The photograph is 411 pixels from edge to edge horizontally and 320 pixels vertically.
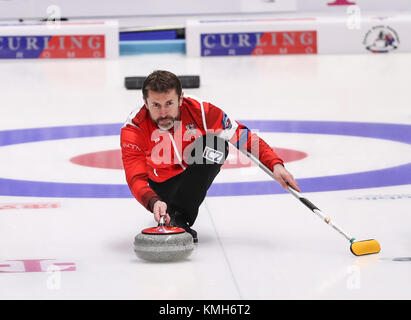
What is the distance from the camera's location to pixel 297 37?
14.1 metres

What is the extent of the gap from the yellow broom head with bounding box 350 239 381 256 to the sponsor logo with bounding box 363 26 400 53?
34.9 ft

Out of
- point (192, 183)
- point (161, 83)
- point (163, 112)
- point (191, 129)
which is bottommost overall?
point (192, 183)

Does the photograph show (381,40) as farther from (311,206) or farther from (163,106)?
(163,106)

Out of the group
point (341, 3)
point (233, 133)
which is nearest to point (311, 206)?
point (233, 133)

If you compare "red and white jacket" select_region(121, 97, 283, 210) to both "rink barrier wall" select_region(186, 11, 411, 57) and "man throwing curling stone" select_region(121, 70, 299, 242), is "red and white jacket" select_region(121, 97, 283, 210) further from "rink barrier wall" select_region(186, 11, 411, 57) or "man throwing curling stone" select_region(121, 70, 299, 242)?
"rink barrier wall" select_region(186, 11, 411, 57)

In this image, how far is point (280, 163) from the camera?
396 cm

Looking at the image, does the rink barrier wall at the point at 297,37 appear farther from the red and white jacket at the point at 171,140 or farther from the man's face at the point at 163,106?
the man's face at the point at 163,106

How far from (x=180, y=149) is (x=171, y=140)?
8 centimetres

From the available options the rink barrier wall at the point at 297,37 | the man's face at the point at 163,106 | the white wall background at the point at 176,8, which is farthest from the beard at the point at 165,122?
the white wall background at the point at 176,8

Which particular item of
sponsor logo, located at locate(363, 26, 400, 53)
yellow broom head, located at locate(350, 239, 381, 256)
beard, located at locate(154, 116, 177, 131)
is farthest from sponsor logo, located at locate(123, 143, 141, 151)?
sponsor logo, located at locate(363, 26, 400, 53)

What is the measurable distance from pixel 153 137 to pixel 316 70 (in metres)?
8.50

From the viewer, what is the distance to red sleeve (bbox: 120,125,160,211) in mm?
3803

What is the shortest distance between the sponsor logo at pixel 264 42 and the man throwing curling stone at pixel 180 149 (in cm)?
1014

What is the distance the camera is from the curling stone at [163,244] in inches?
142
